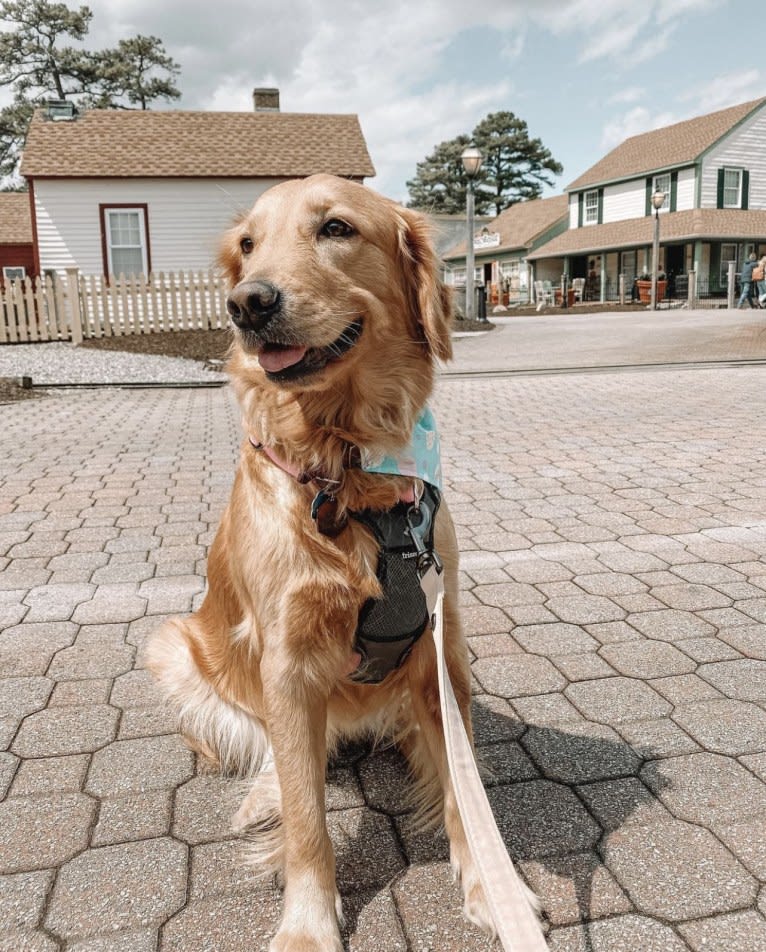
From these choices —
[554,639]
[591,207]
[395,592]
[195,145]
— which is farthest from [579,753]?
[591,207]

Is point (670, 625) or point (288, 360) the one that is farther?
point (670, 625)

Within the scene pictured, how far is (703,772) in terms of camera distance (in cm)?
246

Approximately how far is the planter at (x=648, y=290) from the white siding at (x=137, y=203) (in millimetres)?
17876

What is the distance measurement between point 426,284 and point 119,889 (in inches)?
75.2

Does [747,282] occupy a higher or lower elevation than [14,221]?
lower

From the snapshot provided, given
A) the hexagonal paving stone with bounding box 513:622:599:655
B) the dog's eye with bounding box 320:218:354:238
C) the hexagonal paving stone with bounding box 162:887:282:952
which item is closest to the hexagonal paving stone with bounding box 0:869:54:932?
the hexagonal paving stone with bounding box 162:887:282:952

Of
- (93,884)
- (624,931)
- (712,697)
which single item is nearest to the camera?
(624,931)

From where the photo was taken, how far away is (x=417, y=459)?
217 centimetres

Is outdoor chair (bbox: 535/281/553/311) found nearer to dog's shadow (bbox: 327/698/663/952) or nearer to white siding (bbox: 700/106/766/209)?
white siding (bbox: 700/106/766/209)

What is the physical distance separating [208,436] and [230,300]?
6443mm

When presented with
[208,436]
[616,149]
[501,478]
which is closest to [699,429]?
[501,478]

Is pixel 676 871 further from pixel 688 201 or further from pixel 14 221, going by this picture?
pixel 14 221

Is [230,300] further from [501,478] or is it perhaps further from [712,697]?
[501,478]

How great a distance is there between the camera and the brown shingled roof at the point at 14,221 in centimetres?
3522
